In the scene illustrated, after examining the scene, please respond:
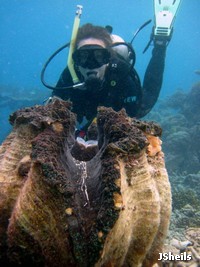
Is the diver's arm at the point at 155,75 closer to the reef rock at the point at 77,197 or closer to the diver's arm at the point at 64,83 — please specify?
the diver's arm at the point at 64,83

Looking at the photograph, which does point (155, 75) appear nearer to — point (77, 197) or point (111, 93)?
point (111, 93)

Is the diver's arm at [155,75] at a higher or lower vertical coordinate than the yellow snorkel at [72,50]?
higher

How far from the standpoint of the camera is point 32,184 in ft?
4.12

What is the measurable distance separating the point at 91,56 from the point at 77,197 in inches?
203

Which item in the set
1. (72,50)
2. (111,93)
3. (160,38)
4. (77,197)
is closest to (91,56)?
(72,50)

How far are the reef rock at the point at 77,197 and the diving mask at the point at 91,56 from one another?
4553 millimetres

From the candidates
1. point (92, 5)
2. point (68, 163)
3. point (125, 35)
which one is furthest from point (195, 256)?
point (125, 35)

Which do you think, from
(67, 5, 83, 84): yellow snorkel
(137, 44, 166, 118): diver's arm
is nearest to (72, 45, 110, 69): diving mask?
(67, 5, 83, 84): yellow snorkel

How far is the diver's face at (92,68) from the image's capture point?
19.4 feet

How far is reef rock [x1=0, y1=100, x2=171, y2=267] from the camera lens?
1218 mm

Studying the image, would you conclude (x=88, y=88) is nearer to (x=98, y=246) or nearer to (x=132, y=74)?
(x=132, y=74)

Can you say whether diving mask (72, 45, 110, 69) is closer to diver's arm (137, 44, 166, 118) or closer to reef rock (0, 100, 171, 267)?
diver's arm (137, 44, 166, 118)

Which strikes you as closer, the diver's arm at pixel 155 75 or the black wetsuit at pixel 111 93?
the black wetsuit at pixel 111 93

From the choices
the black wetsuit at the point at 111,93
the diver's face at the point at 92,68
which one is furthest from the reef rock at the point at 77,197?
the diver's face at the point at 92,68
